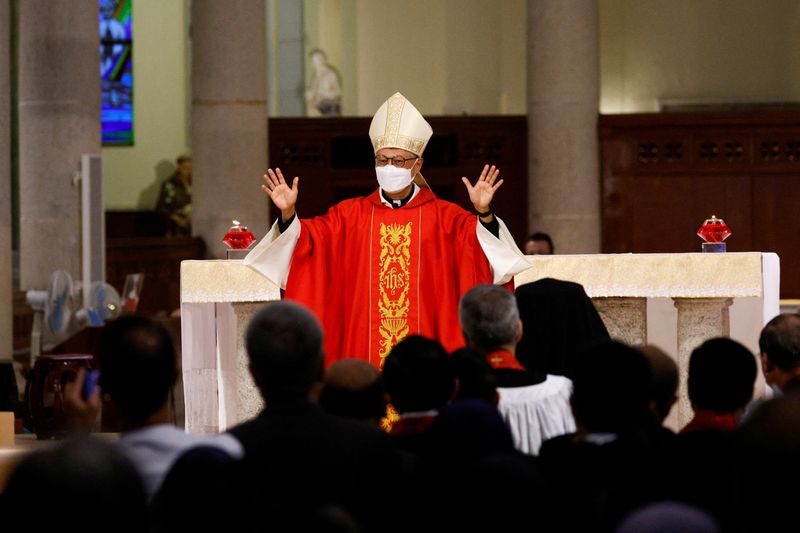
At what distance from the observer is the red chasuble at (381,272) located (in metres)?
6.30

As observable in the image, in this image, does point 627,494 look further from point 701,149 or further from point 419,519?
point 701,149

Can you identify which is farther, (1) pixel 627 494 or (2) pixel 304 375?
(2) pixel 304 375

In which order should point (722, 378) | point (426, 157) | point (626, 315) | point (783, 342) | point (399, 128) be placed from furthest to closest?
point (426, 157) < point (626, 315) < point (399, 128) < point (783, 342) < point (722, 378)

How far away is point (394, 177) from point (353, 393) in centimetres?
301

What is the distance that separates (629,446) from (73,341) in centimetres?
708

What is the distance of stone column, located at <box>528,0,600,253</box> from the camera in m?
12.0

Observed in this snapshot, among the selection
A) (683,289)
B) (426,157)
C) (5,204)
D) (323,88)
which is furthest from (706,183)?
(5,204)

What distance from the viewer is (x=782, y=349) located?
4512 millimetres

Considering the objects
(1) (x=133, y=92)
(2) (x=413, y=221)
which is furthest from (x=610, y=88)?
(2) (x=413, y=221)

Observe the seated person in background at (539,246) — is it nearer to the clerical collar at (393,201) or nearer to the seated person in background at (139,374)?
the clerical collar at (393,201)

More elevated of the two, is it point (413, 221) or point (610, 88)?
point (610, 88)

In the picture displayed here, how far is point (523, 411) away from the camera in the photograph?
4305 millimetres

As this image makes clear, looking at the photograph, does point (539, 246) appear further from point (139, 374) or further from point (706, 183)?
point (139, 374)

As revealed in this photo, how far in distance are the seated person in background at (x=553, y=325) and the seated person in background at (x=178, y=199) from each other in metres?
11.0
